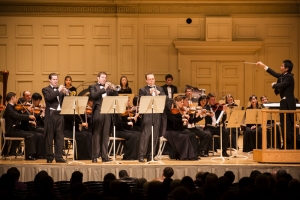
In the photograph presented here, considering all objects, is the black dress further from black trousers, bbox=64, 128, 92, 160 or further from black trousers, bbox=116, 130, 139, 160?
black trousers, bbox=64, 128, 92, 160

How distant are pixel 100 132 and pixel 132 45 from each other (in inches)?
253

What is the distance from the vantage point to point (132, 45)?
1675cm

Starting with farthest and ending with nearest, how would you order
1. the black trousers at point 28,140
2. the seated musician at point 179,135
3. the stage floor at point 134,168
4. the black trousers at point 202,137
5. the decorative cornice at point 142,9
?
1. the decorative cornice at point 142,9
2. the black trousers at point 202,137
3. the seated musician at point 179,135
4. the black trousers at point 28,140
5. the stage floor at point 134,168

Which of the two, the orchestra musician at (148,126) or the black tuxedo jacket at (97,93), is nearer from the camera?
the black tuxedo jacket at (97,93)

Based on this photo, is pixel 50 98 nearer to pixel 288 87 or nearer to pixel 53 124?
pixel 53 124

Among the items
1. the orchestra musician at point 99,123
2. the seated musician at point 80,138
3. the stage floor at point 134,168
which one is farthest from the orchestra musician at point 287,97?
the seated musician at point 80,138

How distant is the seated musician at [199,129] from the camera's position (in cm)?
1134

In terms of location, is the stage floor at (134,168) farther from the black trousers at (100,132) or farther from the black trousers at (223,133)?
the black trousers at (223,133)

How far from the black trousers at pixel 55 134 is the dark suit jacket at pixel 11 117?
719 millimetres

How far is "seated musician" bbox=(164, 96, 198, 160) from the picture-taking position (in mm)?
11188

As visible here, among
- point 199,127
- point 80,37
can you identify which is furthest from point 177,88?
point 199,127

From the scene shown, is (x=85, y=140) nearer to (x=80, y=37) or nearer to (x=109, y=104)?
(x=109, y=104)

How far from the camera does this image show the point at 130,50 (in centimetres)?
1677

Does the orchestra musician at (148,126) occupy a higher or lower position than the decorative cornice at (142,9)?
lower
